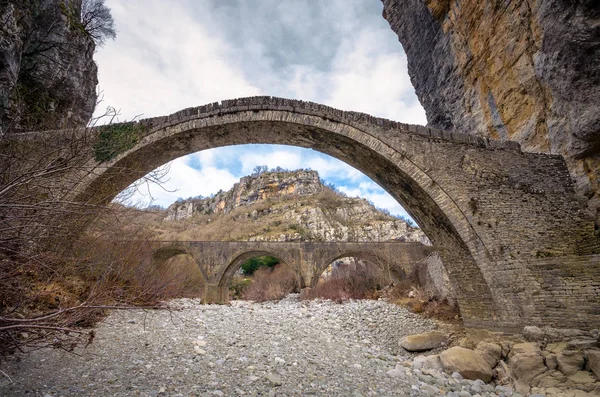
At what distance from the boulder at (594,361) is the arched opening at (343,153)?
5.17ft

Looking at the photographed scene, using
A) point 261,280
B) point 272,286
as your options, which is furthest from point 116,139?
point 261,280

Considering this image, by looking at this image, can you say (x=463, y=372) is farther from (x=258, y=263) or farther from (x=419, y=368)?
(x=258, y=263)

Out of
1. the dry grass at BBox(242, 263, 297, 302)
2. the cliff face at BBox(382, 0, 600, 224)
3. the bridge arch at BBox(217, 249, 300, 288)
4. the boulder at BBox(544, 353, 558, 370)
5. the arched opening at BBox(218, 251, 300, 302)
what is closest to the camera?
the boulder at BBox(544, 353, 558, 370)

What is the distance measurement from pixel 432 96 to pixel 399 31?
455 centimetres

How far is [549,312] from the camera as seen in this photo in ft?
18.9

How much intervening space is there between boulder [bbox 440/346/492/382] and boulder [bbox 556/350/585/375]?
1041 millimetres

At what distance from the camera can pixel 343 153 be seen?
757 cm

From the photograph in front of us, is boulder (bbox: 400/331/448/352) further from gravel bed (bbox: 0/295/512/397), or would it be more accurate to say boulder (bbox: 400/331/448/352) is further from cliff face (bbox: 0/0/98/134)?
cliff face (bbox: 0/0/98/134)

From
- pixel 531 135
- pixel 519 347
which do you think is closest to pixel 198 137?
pixel 519 347

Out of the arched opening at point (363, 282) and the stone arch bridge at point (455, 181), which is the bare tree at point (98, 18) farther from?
the arched opening at point (363, 282)

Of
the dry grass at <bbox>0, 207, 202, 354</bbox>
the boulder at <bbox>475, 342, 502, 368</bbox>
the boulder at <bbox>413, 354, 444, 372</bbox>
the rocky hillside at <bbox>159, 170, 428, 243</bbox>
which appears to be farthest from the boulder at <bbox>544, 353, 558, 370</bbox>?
the rocky hillside at <bbox>159, 170, 428, 243</bbox>

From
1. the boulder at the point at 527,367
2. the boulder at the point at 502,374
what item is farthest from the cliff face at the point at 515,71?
the boulder at the point at 502,374

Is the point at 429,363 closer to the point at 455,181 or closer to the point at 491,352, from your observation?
the point at 491,352

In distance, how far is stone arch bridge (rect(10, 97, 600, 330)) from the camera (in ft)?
20.2
